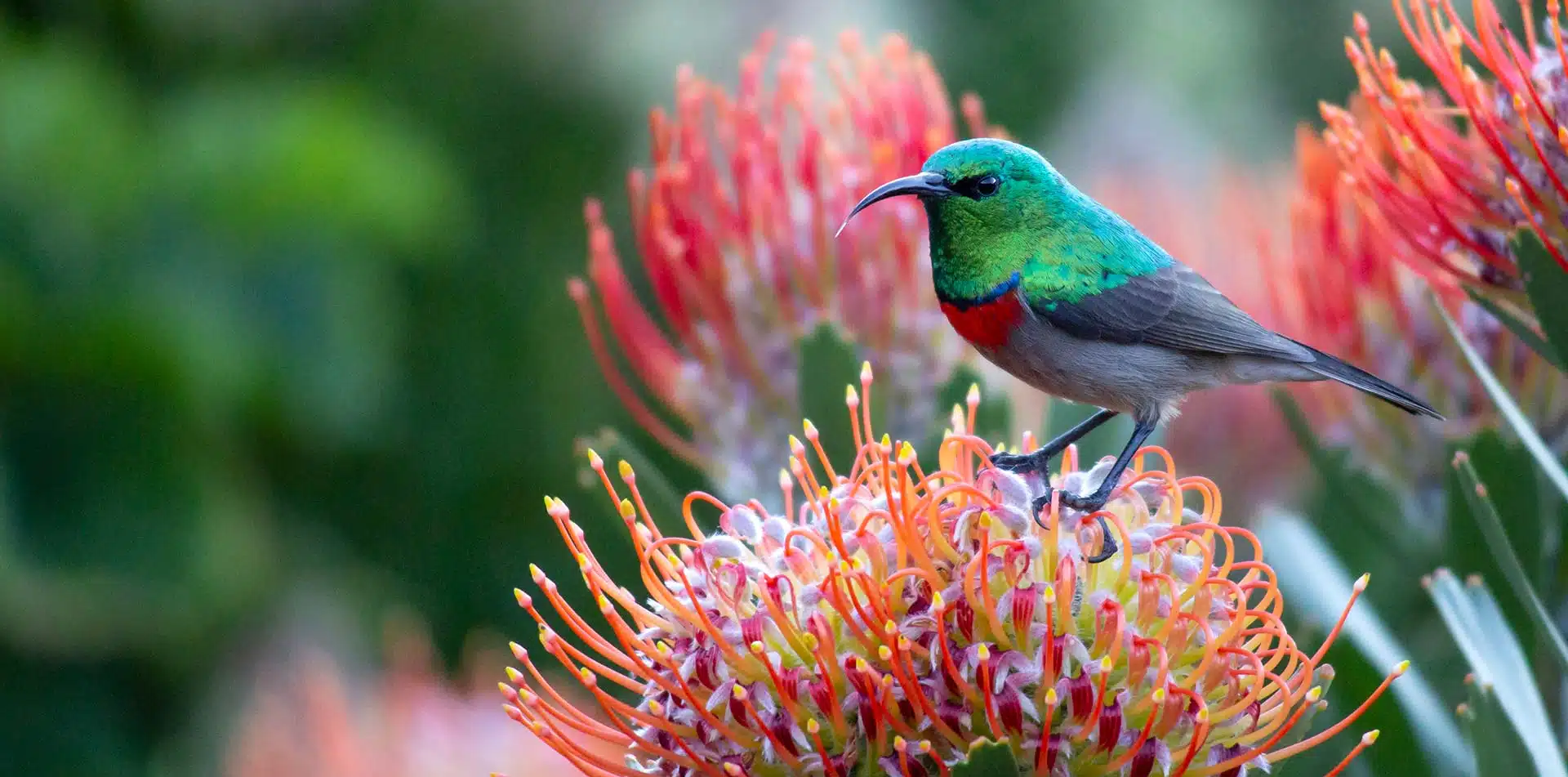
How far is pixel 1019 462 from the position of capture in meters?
1.08

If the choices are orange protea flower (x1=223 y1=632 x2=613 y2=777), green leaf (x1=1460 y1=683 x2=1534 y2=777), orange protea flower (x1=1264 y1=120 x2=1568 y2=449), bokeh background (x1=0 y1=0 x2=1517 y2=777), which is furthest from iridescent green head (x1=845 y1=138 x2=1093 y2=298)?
orange protea flower (x1=223 y1=632 x2=613 y2=777)

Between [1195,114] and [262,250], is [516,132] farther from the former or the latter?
[1195,114]

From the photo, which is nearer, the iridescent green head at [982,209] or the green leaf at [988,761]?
the green leaf at [988,761]

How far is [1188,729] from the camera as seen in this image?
0.93m

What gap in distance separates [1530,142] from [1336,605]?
41 centimetres

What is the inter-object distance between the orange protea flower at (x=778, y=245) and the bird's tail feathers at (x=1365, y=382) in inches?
21.1

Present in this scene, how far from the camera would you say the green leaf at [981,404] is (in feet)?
4.42

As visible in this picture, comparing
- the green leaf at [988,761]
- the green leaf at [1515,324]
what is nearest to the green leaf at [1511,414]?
the green leaf at [1515,324]

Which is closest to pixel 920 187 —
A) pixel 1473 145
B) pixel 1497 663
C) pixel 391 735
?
pixel 1473 145

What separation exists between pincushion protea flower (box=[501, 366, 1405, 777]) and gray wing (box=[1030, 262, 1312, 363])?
24cm

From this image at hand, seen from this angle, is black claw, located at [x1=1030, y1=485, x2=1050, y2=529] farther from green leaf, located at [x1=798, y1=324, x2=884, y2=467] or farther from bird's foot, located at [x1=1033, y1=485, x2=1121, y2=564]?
green leaf, located at [x1=798, y1=324, x2=884, y2=467]

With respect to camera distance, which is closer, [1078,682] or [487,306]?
[1078,682]

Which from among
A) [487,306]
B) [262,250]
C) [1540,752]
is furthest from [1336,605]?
[487,306]

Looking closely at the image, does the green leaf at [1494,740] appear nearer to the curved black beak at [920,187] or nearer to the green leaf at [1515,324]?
the green leaf at [1515,324]
